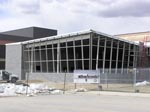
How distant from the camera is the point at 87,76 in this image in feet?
128

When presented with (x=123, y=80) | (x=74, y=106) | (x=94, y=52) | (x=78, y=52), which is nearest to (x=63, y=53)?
(x=78, y=52)

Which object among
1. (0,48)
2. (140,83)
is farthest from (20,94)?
(0,48)

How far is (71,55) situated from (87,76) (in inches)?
742

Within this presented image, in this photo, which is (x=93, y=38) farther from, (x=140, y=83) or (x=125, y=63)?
(x=140, y=83)

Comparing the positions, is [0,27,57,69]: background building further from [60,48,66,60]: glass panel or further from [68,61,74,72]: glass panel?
[68,61,74,72]: glass panel

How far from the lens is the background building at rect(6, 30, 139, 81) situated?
54.4 meters

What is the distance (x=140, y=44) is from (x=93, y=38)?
1186cm

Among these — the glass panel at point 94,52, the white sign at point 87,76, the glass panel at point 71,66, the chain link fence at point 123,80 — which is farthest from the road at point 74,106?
the glass panel at point 71,66

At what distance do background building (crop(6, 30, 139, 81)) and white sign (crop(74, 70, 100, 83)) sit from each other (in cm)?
1035

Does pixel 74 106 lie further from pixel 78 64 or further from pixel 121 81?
pixel 78 64

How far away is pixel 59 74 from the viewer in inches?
2238

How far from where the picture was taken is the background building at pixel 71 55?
2141 inches

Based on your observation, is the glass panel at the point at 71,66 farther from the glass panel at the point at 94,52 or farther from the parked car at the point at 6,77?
the parked car at the point at 6,77

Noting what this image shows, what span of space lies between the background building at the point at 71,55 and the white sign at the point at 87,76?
10.4m
